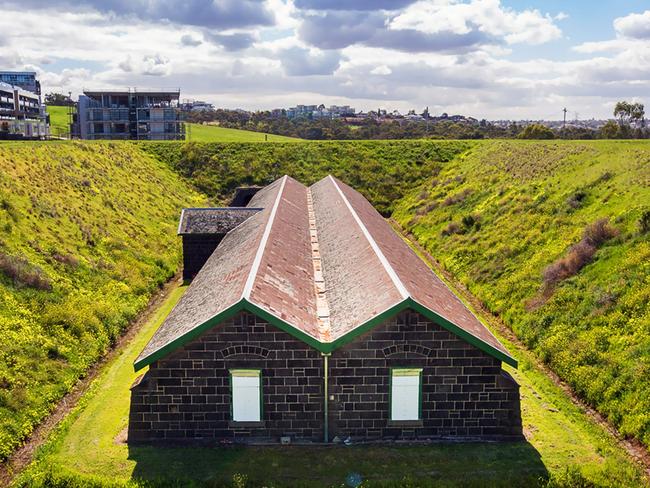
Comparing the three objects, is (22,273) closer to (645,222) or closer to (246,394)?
(246,394)

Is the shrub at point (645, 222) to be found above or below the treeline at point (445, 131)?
below

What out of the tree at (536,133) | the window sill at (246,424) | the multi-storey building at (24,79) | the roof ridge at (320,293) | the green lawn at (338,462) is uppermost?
the multi-storey building at (24,79)

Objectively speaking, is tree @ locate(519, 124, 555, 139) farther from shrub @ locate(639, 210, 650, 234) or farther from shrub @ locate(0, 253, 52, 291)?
shrub @ locate(0, 253, 52, 291)

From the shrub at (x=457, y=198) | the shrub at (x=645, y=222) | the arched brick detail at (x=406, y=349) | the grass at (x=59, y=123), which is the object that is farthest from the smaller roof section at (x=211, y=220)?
the grass at (x=59, y=123)

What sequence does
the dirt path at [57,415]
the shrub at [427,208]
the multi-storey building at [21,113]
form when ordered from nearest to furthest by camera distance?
the dirt path at [57,415], the shrub at [427,208], the multi-storey building at [21,113]

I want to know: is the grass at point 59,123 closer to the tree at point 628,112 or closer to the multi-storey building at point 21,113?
the multi-storey building at point 21,113

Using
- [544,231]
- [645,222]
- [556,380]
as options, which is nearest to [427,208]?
[544,231]
